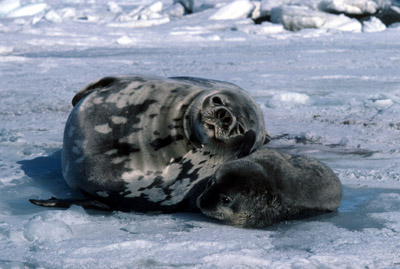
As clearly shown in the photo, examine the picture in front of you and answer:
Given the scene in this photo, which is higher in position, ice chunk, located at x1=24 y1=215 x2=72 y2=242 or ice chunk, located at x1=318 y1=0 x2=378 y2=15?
ice chunk, located at x1=24 y1=215 x2=72 y2=242

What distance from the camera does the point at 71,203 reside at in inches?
94.2

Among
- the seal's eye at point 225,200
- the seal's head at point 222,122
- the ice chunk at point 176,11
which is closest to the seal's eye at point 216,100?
the seal's head at point 222,122

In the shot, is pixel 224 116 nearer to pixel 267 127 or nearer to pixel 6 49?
pixel 267 127

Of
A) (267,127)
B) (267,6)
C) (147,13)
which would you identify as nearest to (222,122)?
(267,127)

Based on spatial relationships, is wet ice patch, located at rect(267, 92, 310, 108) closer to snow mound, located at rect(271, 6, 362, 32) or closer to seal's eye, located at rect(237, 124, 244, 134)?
seal's eye, located at rect(237, 124, 244, 134)

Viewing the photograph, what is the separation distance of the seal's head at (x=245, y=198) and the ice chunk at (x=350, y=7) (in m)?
10.9

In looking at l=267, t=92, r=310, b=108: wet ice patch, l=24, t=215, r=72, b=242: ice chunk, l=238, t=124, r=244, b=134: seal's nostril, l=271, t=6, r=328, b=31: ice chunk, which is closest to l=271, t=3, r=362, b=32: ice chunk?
l=271, t=6, r=328, b=31: ice chunk

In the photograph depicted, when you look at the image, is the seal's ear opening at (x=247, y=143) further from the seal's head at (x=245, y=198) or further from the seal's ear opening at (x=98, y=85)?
the seal's ear opening at (x=98, y=85)

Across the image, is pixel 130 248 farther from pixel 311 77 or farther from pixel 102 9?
pixel 102 9

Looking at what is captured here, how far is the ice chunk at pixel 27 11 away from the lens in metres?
15.2

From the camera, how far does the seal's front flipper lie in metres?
2.38

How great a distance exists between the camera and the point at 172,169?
8.05 feet

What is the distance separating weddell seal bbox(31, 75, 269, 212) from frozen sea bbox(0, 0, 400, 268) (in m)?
0.11

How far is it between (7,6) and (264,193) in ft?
48.8
